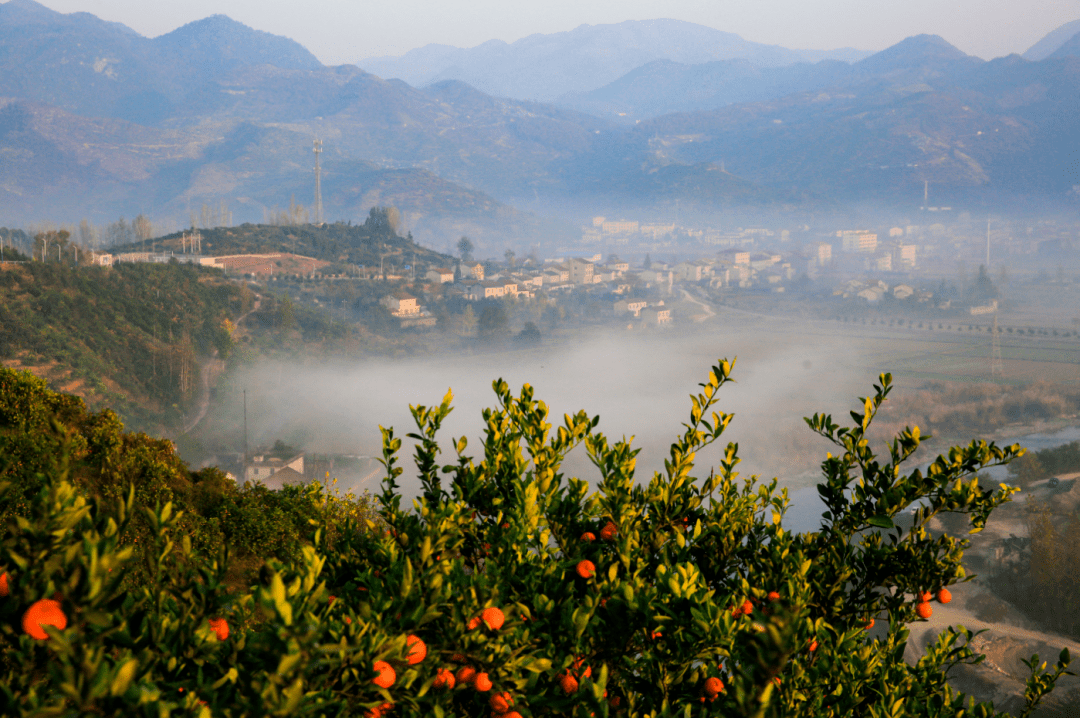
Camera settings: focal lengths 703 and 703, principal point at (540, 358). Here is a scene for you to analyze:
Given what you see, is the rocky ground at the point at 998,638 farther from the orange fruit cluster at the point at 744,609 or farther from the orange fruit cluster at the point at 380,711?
the orange fruit cluster at the point at 380,711

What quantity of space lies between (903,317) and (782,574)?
110534 mm

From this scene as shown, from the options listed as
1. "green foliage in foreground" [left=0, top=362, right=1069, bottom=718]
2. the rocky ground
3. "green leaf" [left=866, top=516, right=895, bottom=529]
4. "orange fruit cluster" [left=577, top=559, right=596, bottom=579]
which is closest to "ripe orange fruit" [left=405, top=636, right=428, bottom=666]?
"green foliage in foreground" [left=0, top=362, right=1069, bottom=718]

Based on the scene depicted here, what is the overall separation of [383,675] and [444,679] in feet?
0.95

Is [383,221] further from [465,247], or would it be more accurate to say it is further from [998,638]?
[998,638]

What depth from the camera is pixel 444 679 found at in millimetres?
2018

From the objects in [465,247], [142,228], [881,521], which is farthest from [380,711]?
[465,247]

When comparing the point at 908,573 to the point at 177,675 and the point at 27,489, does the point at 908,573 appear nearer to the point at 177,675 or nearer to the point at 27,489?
the point at 177,675

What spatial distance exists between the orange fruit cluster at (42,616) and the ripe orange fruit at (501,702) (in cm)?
117

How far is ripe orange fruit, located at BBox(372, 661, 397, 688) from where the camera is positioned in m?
1.78

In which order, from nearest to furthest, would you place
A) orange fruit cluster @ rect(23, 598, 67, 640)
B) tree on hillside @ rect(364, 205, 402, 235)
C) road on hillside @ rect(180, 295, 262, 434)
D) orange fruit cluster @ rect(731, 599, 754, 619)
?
orange fruit cluster @ rect(23, 598, 67, 640)
orange fruit cluster @ rect(731, 599, 754, 619)
road on hillside @ rect(180, 295, 262, 434)
tree on hillside @ rect(364, 205, 402, 235)

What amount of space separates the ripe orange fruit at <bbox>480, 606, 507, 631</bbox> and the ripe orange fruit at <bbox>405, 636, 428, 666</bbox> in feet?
0.62

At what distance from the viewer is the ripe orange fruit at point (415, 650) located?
6.13 ft

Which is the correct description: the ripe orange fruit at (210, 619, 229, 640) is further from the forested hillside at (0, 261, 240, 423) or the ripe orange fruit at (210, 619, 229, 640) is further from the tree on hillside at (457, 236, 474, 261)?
the tree on hillside at (457, 236, 474, 261)

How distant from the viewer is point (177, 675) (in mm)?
1747
